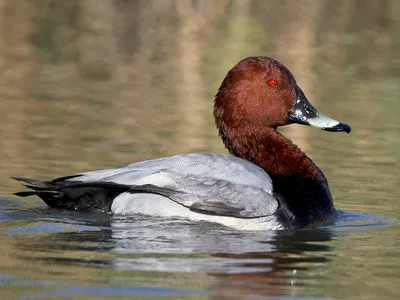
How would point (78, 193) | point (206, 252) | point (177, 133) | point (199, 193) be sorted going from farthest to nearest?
point (177, 133), point (78, 193), point (199, 193), point (206, 252)

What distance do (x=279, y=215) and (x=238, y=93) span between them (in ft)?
4.02

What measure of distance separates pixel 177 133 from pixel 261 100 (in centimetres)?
296

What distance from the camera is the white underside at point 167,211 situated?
721 cm

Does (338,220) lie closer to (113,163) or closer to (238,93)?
(238,93)

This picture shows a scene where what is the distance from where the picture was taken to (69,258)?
6.10m

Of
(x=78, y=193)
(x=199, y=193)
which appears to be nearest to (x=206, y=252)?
(x=199, y=193)

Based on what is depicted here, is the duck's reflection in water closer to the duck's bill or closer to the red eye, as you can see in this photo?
the duck's bill

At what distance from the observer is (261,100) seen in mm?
8203

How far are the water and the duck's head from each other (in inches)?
31.4

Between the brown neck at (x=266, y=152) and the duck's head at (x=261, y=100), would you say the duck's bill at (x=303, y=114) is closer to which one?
the duck's head at (x=261, y=100)

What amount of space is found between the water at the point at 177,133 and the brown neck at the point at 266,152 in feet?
1.72

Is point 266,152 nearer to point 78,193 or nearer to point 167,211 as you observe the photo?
point 167,211

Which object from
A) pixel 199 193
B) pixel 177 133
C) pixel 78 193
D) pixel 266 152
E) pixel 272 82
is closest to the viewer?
pixel 199 193

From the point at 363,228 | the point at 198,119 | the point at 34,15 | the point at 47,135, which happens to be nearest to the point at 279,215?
the point at 363,228
